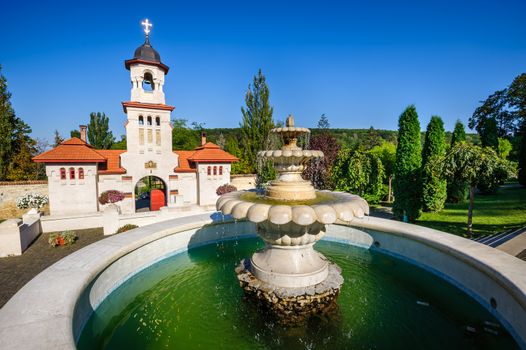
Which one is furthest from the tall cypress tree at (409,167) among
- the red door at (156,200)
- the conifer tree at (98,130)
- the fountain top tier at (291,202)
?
the conifer tree at (98,130)

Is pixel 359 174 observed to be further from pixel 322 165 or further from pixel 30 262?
pixel 30 262

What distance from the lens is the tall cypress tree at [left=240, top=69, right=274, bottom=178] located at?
104 ft

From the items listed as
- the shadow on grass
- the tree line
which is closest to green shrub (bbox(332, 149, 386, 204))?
the tree line

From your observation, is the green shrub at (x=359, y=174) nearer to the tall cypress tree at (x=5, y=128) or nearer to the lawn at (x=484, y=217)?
the lawn at (x=484, y=217)

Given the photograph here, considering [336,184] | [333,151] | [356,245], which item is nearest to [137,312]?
[356,245]

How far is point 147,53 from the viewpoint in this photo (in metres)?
19.0

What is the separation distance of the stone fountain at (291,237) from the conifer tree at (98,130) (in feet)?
156

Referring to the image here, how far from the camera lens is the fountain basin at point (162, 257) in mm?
4176

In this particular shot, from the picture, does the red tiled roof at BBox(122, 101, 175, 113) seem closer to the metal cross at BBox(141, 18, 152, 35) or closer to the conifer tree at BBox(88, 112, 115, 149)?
the metal cross at BBox(141, 18, 152, 35)

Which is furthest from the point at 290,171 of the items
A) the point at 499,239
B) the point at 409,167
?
the point at 409,167

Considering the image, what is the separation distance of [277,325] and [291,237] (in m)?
1.96

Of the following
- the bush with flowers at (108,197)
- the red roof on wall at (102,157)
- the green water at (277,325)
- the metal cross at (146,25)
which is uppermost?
the metal cross at (146,25)

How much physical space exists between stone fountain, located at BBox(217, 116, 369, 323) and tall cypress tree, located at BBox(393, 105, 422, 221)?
1012 centimetres

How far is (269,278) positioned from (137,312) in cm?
329
